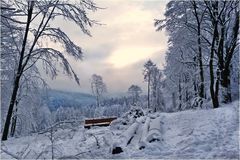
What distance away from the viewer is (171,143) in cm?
1284

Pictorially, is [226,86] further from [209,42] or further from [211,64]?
[209,42]

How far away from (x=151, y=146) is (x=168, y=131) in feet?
7.48

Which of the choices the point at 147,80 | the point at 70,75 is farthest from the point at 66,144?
the point at 147,80

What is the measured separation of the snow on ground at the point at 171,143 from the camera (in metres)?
11.5

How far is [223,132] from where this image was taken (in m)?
13.0

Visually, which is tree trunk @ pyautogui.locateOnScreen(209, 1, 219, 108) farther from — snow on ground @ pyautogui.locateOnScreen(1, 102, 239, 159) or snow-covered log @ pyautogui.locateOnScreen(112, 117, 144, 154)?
snow-covered log @ pyautogui.locateOnScreen(112, 117, 144, 154)

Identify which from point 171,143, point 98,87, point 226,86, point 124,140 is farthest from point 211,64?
point 98,87

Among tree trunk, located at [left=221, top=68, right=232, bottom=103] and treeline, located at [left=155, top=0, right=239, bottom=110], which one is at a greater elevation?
treeline, located at [left=155, top=0, right=239, bottom=110]

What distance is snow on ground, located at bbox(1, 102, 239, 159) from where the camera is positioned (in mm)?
11500

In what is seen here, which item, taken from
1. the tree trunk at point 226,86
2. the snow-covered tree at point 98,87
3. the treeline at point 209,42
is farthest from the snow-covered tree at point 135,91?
the tree trunk at point 226,86

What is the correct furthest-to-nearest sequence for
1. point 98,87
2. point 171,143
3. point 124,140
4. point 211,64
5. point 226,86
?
point 98,87 → point 226,86 → point 211,64 → point 124,140 → point 171,143

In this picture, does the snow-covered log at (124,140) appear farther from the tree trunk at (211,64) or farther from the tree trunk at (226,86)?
the tree trunk at (226,86)

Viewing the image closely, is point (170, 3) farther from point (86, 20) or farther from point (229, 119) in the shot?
point (229, 119)

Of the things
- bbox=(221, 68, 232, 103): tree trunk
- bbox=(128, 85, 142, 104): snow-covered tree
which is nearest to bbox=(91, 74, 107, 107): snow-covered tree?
bbox=(128, 85, 142, 104): snow-covered tree
